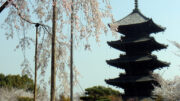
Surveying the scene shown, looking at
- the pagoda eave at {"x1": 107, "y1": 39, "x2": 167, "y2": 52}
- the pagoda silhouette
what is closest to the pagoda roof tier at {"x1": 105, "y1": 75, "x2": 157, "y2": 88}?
the pagoda silhouette

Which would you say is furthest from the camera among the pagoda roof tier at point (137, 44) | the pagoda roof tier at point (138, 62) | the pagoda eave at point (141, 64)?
the pagoda roof tier at point (137, 44)

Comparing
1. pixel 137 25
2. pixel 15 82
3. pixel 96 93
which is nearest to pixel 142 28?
pixel 137 25

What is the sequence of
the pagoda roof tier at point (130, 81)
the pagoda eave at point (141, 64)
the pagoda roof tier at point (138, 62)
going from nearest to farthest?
1. the pagoda roof tier at point (130, 81)
2. the pagoda roof tier at point (138, 62)
3. the pagoda eave at point (141, 64)

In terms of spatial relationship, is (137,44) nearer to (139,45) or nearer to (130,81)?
(139,45)

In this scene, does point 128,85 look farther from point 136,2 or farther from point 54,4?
point 54,4

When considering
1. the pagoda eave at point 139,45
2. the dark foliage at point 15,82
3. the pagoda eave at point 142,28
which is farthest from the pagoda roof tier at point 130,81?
the dark foliage at point 15,82

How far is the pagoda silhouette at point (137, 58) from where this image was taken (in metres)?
28.7

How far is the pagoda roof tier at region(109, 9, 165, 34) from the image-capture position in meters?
29.9

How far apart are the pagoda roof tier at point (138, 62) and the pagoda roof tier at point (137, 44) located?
107cm

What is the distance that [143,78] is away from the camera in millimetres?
28500

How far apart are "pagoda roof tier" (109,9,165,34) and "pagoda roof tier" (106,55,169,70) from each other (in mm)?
2868

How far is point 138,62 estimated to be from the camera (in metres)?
29.0

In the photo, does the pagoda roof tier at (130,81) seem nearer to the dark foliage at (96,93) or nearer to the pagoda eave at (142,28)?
the pagoda eave at (142,28)

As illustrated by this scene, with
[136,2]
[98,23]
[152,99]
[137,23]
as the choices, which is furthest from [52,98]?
[136,2]
